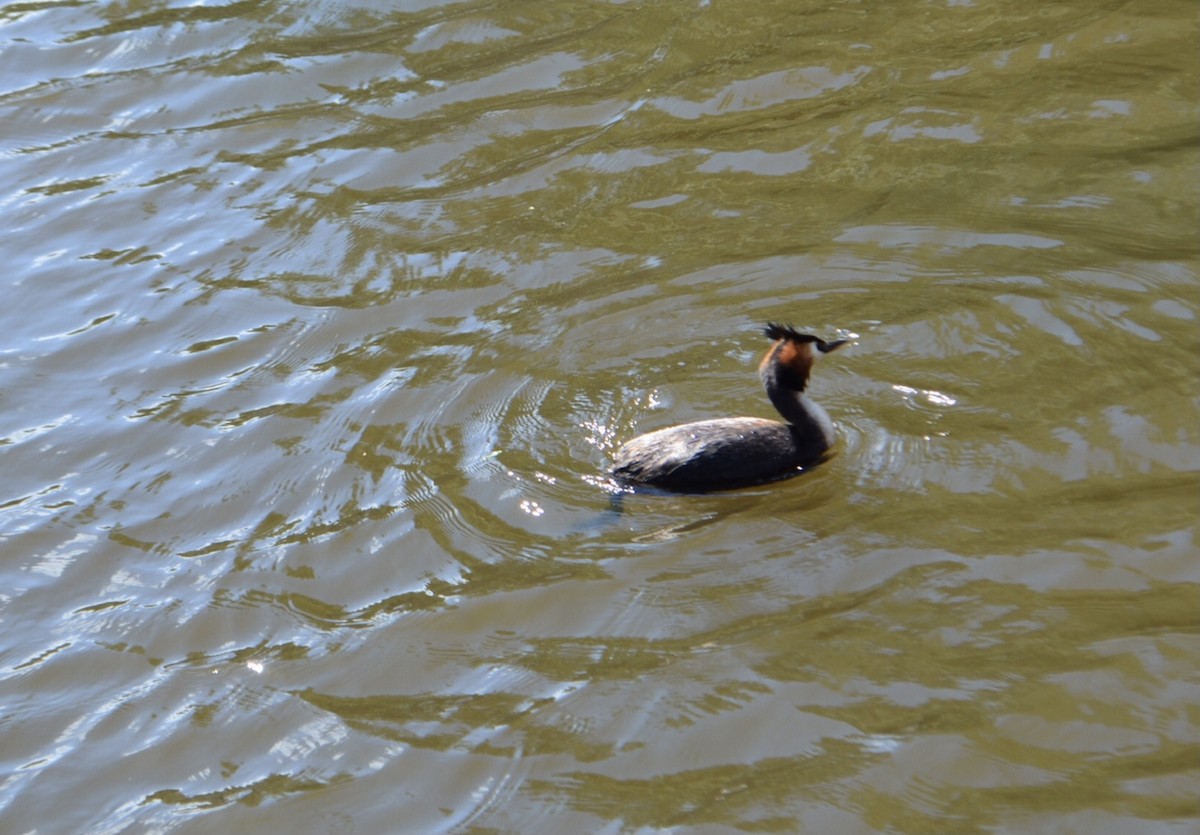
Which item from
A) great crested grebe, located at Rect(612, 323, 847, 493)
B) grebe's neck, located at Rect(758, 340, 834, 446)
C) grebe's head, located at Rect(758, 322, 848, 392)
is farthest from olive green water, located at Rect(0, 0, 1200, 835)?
grebe's head, located at Rect(758, 322, 848, 392)

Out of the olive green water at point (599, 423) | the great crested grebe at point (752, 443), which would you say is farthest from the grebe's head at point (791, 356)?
the olive green water at point (599, 423)

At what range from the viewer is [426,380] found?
7582 mm

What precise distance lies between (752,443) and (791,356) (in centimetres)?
47

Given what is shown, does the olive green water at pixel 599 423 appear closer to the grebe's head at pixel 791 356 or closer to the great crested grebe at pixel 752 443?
the great crested grebe at pixel 752 443

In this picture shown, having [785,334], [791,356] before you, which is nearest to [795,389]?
[791,356]

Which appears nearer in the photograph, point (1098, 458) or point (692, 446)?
point (1098, 458)

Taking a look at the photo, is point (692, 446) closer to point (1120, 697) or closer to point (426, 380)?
point (426, 380)

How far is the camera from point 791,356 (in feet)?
22.2

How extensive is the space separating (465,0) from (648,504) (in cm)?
653

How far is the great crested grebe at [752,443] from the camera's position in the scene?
259 inches

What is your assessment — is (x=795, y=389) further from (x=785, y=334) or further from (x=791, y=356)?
(x=785, y=334)

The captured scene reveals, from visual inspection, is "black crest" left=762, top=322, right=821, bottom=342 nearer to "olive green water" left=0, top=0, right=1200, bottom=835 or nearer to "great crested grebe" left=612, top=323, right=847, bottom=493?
"great crested grebe" left=612, top=323, right=847, bottom=493

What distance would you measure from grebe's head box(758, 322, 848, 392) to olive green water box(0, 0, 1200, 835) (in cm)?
37

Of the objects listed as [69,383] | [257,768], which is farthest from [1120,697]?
[69,383]
